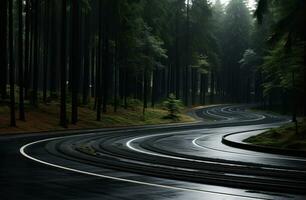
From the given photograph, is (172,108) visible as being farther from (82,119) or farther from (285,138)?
(285,138)

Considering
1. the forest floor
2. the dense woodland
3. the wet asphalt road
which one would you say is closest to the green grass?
the dense woodland

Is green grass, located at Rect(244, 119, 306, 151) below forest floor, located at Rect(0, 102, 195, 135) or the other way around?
the other way around

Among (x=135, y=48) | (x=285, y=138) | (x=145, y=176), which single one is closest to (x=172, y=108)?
(x=135, y=48)

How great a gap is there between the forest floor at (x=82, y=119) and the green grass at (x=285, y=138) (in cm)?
1627

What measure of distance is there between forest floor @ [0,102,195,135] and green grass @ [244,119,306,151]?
641 inches

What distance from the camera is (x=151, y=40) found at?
60.8 m

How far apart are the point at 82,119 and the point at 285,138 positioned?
25226 mm

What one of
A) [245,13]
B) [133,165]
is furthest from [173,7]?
[133,165]

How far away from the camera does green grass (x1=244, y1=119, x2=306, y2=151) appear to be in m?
21.4

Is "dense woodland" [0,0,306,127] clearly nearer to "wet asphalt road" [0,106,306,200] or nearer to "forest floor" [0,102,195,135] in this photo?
"forest floor" [0,102,195,135]

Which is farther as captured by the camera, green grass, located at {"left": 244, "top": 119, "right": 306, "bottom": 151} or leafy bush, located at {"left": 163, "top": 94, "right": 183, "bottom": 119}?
leafy bush, located at {"left": 163, "top": 94, "right": 183, "bottom": 119}

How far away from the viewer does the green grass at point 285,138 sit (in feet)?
70.2

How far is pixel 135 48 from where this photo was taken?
195ft

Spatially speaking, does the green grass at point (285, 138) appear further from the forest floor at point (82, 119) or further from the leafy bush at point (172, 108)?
the leafy bush at point (172, 108)
